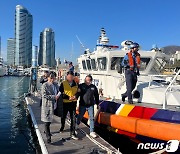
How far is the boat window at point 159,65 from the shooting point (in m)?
9.51

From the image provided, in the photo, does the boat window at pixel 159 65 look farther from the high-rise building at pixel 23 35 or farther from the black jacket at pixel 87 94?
the high-rise building at pixel 23 35

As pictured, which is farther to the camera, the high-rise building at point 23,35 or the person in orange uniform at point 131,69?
the high-rise building at point 23,35

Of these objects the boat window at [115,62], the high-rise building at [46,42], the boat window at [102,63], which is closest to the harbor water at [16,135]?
the boat window at [102,63]

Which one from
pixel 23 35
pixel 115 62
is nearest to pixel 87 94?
pixel 115 62

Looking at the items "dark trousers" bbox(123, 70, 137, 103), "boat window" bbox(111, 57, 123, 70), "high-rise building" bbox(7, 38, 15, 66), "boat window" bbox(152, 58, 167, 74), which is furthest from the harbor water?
"high-rise building" bbox(7, 38, 15, 66)

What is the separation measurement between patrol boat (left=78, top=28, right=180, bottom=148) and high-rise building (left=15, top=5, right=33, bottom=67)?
155m

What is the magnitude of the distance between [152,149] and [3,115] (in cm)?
932

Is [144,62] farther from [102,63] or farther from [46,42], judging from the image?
[46,42]

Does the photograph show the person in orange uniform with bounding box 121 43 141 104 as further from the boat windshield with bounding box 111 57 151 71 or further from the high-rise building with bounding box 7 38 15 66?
the high-rise building with bounding box 7 38 15 66

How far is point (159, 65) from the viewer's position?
9617 mm

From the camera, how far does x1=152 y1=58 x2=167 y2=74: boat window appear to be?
951cm

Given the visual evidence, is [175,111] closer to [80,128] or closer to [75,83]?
[75,83]

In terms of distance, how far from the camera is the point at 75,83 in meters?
6.76

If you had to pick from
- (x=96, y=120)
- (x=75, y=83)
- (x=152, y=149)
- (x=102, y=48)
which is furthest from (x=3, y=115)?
(x=152, y=149)
